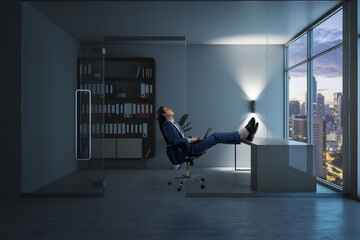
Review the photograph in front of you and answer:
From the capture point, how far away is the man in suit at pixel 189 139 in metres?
3.90

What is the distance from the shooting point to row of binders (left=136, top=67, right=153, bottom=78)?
6094 millimetres

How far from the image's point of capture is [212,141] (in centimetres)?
401

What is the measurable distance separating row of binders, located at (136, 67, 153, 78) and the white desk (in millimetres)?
2940

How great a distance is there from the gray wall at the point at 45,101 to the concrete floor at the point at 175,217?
0.47 metres

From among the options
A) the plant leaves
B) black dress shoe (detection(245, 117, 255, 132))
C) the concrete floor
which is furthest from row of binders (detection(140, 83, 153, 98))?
black dress shoe (detection(245, 117, 255, 132))

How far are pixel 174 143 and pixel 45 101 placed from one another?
6.44 ft

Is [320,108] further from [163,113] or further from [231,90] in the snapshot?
[163,113]

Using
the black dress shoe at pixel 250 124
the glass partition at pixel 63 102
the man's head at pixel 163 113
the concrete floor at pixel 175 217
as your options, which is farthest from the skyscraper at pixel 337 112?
the glass partition at pixel 63 102

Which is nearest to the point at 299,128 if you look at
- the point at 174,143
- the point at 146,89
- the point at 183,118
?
the point at 183,118

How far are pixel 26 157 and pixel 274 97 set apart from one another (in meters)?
3.56

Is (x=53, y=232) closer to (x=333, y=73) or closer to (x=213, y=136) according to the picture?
(x=213, y=136)

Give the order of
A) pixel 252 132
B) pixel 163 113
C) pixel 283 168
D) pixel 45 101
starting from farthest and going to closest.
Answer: pixel 163 113, pixel 45 101, pixel 283 168, pixel 252 132

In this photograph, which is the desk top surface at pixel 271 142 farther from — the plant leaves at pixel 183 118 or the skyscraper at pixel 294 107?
the plant leaves at pixel 183 118

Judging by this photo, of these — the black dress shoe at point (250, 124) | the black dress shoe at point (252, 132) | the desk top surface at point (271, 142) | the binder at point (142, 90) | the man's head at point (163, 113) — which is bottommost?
the desk top surface at point (271, 142)
